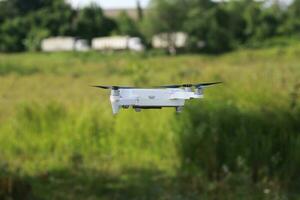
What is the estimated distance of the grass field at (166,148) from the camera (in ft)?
16.8

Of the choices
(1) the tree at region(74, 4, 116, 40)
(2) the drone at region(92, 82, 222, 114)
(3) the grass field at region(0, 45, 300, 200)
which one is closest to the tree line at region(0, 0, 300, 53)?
(1) the tree at region(74, 4, 116, 40)

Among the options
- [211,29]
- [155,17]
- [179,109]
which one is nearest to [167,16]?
[155,17]

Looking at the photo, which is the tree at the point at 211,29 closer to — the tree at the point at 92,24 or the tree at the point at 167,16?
the tree at the point at 167,16

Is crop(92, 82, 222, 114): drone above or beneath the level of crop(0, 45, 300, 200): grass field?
above

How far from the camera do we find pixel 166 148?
5992 millimetres

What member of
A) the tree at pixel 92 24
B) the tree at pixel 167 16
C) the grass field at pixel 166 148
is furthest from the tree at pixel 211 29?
the tree at pixel 92 24

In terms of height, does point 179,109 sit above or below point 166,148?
above

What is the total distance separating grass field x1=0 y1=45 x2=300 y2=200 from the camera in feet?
16.8

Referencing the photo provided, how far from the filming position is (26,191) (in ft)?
16.9

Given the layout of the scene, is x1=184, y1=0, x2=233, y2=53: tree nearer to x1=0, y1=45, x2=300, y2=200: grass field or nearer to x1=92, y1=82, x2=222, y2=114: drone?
x1=0, y1=45, x2=300, y2=200: grass field

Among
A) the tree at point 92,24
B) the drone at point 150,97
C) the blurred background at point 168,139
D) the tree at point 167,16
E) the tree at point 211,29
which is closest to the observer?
the drone at point 150,97

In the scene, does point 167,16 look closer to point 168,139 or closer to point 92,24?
point 92,24

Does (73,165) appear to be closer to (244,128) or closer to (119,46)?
(244,128)

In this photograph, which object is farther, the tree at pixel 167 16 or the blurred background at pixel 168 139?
the blurred background at pixel 168 139
